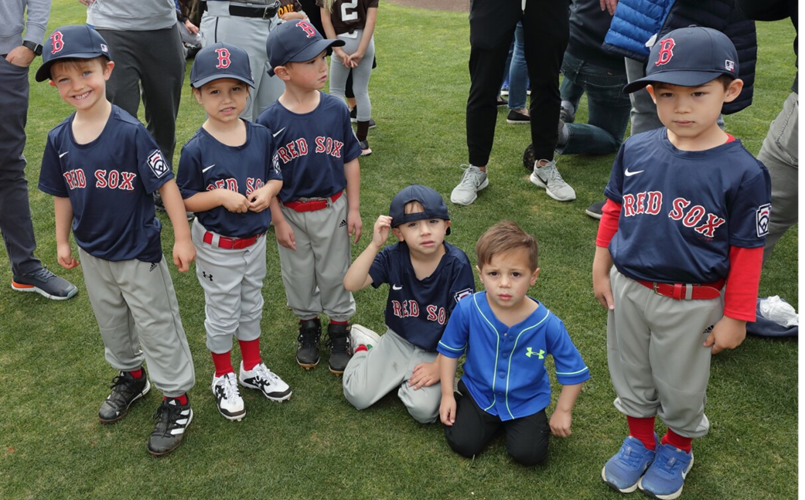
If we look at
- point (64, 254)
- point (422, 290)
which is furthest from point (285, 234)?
point (64, 254)

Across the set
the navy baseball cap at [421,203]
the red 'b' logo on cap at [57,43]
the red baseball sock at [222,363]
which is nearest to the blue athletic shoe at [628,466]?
the navy baseball cap at [421,203]

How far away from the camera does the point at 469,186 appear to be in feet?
16.0

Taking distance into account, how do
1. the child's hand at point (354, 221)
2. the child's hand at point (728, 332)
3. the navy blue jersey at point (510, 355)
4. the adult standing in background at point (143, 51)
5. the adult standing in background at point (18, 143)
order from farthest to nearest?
the adult standing in background at point (143, 51), the adult standing in background at point (18, 143), the child's hand at point (354, 221), the navy blue jersey at point (510, 355), the child's hand at point (728, 332)

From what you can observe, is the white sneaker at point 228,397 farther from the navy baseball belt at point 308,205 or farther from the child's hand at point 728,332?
the child's hand at point 728,332

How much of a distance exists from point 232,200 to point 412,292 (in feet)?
2.77

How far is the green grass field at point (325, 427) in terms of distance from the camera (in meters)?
2.67

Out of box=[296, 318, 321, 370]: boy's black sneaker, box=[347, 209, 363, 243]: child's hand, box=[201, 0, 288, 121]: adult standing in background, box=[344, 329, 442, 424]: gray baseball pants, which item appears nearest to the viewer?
box=[344, 329, 442, 424]: gray baseball pants

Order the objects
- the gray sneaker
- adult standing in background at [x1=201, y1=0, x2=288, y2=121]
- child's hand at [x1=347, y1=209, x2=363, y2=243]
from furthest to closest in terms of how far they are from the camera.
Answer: the gray sneaker, adult standing in background at [x1=201, y1=0, x2=288, y2=121], child's hand at [x1=347, y1=209, x2=363, y2=243]

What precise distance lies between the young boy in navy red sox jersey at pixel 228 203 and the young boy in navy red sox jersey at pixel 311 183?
15cm

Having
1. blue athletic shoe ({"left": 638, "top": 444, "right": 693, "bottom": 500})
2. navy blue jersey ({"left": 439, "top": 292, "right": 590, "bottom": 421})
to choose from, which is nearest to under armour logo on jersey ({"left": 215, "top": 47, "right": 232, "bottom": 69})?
navy blue jersey ({"left": 439, "top": 292, "right": 590, "bottom": 421})

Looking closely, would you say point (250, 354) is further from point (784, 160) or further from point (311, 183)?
point (784, 160)

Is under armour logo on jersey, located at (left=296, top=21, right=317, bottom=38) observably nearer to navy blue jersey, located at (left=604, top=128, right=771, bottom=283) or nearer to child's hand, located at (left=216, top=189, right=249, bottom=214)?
child's hand, located at (left=216, top=189, right=249, bottom=214)

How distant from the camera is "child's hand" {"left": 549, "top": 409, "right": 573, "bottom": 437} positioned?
2727 millimetres

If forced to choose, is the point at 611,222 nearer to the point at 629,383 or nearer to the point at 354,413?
the point at 629,383
